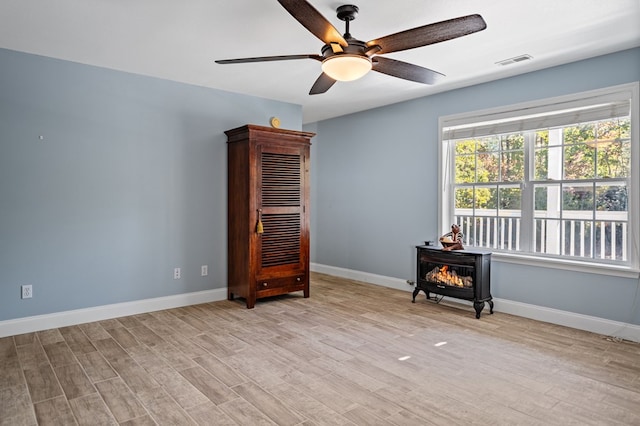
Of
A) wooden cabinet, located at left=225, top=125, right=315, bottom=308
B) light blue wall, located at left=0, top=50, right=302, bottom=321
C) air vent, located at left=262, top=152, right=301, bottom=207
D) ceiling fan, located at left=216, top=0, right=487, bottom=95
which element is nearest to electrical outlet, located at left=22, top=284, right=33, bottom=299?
light blue wall, located at left=0, top=50, right=302, bottom=321

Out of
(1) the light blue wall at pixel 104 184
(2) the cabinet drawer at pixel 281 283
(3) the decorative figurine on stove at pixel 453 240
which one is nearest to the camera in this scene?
(1) the light blue wall at pixel 104 184

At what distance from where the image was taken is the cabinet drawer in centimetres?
451

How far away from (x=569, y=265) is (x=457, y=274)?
1.05m

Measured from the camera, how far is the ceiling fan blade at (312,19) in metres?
2.05

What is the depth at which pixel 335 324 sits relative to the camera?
3.86m

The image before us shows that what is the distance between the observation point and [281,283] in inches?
184

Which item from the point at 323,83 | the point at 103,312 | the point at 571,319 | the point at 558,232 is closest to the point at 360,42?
the point at 323,83

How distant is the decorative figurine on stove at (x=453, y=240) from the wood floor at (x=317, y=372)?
2.46 feet

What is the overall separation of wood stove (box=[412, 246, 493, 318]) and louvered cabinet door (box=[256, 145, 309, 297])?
1.43 m

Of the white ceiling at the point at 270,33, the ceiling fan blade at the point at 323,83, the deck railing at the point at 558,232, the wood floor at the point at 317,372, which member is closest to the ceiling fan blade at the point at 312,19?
the white ceiling at the point at 270,33

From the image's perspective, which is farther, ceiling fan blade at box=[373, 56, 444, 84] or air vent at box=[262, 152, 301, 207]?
air vent at box=[262, 152, 301, 207]

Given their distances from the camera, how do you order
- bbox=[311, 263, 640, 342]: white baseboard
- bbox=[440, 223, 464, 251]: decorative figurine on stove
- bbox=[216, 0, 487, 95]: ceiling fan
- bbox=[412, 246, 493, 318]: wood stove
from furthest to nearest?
bbox=[440, 223, 464, 251]: decorative figurine on stove
bbox=[412, 246, 493, 318]: wood stove
bbox=[311, 263, 640, 342]: white baseboard
bbox=[216, 0, 487, 95]: ceiling fan

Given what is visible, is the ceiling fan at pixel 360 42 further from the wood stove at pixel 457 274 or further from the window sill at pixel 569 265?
the window sill at pixel 569 265

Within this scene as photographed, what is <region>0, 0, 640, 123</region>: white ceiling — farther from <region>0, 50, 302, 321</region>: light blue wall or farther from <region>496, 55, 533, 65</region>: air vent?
<region>0, 50, 302, 321</region>: light blue wall
